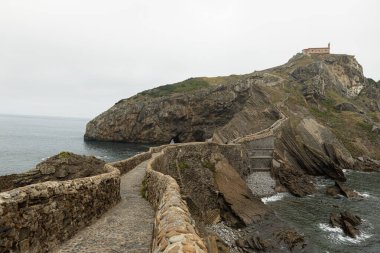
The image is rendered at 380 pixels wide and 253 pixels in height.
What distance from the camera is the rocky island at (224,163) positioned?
35.0 feet

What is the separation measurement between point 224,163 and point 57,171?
25258mm

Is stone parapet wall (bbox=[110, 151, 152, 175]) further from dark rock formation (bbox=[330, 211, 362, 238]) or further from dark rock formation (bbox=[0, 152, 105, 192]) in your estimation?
dark rock formation (bbox=[330, 211, 362, 238])

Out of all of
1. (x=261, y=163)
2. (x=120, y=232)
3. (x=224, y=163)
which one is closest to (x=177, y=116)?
(x=261, y=163)

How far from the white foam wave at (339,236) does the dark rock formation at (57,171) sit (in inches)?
998

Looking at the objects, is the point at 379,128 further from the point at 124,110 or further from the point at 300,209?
the point at 124,110

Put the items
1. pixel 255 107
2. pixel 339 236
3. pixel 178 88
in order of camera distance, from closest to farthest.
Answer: pixel 339 236 → pixel 255 107 → pixel 178 88

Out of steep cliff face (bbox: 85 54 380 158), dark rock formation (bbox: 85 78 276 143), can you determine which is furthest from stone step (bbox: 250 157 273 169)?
dark rock formation (bbox: 85 78 276 143)

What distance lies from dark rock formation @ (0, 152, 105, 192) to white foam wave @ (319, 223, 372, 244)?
25348mm

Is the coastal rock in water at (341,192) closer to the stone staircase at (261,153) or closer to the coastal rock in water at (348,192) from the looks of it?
the coastal rock in water at (348,192)

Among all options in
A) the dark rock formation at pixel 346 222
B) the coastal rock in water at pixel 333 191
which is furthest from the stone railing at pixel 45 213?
the coastal rock in water at pixel 333 191

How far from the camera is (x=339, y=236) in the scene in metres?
32.8

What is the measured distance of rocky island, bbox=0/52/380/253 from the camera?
1067cm

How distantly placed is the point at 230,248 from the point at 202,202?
30.7 ft

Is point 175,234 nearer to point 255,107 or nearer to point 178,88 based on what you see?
point 255,107
